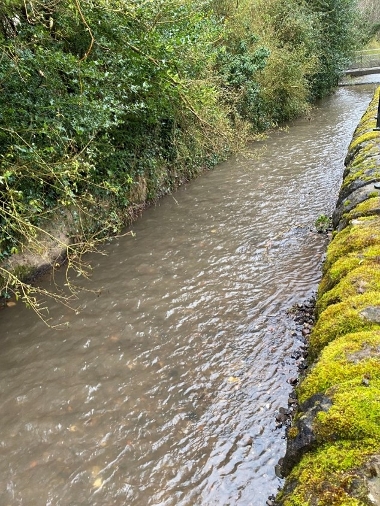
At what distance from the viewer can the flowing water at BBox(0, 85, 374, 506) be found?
11.5ft

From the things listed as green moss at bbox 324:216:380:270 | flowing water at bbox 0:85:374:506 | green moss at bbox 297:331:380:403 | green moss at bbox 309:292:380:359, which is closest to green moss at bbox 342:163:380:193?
flowing water at bbox 0:85:374:506

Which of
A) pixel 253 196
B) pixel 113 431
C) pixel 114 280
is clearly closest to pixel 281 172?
pixel 253 196

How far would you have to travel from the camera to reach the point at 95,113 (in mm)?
6352

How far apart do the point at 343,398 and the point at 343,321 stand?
2.93 feet

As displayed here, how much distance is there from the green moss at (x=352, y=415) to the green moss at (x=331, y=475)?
0.18 ft

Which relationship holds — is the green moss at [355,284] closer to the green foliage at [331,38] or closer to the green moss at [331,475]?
the green moss at [331,475]

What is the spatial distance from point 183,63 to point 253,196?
3.52 meters

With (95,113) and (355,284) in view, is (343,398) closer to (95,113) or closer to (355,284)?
(355,284)

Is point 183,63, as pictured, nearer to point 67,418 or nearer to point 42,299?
point 42,299

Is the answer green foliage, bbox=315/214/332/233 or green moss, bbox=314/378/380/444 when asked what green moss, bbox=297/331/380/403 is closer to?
green moss, bbox=314/378/380/444

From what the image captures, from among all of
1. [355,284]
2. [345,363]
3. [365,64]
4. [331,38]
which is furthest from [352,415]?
[365,64]

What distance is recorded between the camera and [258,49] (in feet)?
47.4

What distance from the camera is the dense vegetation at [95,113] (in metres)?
5.50

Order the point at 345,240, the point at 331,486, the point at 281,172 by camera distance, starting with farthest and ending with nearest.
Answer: the point at 281,172, the point at 345,240, the point at 331,486
